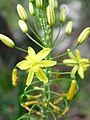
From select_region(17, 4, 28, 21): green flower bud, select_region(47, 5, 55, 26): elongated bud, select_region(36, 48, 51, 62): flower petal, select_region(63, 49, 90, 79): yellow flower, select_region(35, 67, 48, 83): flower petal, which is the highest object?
select_region(17, 4, 28, 21): green flower bud

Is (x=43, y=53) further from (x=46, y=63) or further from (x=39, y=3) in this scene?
(x=39, y=3)

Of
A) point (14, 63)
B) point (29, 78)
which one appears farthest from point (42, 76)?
point (14, 63)

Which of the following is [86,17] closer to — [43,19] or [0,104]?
[0,104]

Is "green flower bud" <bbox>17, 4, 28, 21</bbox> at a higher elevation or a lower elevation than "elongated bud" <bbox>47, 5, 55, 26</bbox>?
higher

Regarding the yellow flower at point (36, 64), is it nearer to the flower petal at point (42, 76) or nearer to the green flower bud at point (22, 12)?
the flower petal at point (42, 76)

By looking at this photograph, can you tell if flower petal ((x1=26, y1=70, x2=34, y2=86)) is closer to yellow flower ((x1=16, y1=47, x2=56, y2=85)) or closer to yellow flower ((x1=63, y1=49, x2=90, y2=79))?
yellow flower ((x1=16, y1=47, x2=56, y2=85))

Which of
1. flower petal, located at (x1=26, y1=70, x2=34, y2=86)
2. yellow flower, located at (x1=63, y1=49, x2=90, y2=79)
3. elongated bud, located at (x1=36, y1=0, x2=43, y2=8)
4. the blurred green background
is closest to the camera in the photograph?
flower petal, located at (x1=26, y1=70, x2=34, y2=86)

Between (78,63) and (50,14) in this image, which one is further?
(78,63)

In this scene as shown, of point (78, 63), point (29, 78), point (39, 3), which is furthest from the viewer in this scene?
point (78, 63)

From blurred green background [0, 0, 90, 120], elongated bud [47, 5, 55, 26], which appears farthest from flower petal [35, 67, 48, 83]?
blurred green background [0, 0, 90, 120]
